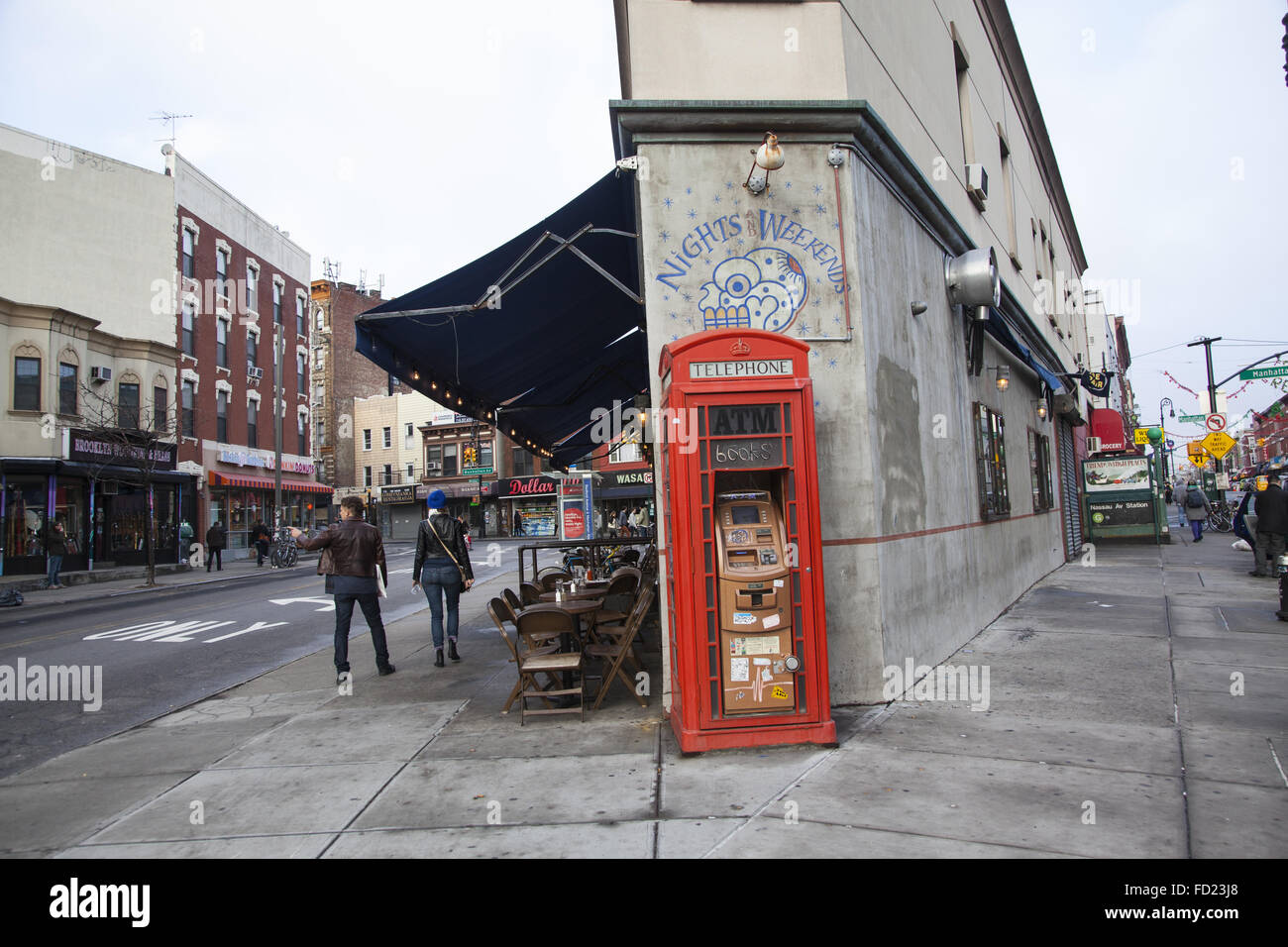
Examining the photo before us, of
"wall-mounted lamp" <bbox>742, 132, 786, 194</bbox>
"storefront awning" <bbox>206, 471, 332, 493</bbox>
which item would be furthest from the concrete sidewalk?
"storefront awning" <bbox>206, 471, 332, 493</bbox>

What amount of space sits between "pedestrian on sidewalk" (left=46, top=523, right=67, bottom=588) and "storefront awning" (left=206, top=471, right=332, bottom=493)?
10.1 metres

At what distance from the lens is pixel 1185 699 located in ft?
20.1

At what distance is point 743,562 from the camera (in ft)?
17.1

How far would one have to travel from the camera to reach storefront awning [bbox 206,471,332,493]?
31.9m

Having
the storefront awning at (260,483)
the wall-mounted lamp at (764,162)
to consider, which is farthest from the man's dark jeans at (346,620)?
the storefront awning at (260,483)

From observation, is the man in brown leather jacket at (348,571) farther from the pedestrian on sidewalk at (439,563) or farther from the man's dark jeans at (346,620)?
the pedestrian on sidewalk at (439,563)

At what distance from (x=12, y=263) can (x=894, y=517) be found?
29.9m

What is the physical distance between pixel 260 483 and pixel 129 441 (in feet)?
37.3

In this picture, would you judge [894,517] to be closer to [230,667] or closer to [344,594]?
[344,594]

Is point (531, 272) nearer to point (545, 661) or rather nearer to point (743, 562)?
point (545, 661)

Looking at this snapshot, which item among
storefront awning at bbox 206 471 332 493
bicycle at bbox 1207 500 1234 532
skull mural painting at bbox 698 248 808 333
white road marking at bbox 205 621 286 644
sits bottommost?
white road marking at bbox 205 621 286 644

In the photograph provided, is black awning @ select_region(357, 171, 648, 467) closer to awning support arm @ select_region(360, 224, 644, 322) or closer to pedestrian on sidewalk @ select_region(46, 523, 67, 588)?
awning support arm @ select_region(360, 224, 644, 322)

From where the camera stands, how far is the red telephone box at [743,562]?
5098 mm
